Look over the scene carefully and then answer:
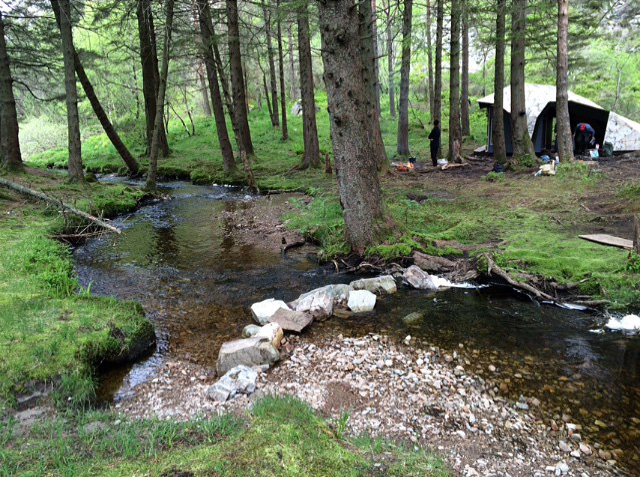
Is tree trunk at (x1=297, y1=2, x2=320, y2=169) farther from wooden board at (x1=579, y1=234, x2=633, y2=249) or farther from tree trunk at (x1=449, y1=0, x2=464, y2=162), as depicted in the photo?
wooden board at (x1=579, y1=234, x2=633, y2=249)

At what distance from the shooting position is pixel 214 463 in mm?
2209

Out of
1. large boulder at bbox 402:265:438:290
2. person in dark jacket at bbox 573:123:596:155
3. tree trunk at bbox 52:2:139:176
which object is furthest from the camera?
person in dark jacket at bbox 573:123:596:155

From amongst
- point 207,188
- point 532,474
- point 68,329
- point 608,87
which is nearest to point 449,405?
point 532,474

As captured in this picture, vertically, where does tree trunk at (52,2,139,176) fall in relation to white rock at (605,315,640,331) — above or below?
above

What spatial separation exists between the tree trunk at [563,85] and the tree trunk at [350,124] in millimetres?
8488

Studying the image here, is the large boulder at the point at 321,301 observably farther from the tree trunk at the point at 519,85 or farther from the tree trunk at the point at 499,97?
the tree trunk at the point at 499,97

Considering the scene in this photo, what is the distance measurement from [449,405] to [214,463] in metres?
2.20

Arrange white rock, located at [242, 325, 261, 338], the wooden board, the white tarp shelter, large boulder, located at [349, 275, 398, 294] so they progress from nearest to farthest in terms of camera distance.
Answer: white rock, located at [242, 325, 261, 338], large boulder, located at [349, 275, 398, 294], the wooden board, the white tarp shelter

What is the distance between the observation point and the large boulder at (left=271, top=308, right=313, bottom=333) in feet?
16.8

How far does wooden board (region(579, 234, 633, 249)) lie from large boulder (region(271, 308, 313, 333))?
15.8 ft

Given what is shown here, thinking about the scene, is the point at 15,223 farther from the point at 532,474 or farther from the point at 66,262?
the point at 532,474

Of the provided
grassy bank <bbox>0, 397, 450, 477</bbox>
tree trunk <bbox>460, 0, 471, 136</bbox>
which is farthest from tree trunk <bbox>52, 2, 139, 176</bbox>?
grassy bank <bbox>0, 397, 450, 477</bbox>

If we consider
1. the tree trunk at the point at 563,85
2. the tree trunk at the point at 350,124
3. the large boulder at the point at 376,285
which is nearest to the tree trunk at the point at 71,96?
the tree trunk at the point at 350,124

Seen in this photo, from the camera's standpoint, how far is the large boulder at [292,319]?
5121 millimetres
